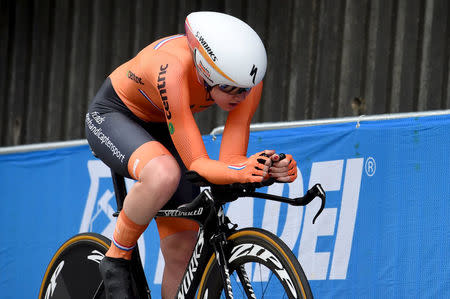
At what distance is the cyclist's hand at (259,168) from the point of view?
3.06m

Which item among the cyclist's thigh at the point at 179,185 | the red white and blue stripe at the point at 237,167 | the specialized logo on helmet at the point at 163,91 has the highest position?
the specialized logo on helmet at the point at 163,91

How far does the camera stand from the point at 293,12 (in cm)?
668

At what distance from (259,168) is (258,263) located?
0.47m

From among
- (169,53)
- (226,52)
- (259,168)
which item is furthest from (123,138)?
(259,168)

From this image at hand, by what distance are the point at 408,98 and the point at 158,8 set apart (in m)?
2.74

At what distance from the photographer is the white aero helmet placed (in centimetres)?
324

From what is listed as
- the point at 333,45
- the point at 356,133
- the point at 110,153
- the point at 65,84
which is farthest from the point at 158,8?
the point at 110,153

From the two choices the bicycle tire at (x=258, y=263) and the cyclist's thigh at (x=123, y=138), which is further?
the cyclist's thigh at (x=123, y=138)

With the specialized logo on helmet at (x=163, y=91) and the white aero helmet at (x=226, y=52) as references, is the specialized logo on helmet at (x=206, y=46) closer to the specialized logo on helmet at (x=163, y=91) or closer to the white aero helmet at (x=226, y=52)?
the white aero helmet at (x=226, y=52)

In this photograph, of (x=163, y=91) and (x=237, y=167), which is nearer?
(x=237, y=167)

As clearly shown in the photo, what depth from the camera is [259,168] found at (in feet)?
10.1

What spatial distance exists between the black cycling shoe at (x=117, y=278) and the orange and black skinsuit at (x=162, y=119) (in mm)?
372

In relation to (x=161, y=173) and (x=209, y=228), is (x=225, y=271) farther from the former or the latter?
(x=161, y=173)

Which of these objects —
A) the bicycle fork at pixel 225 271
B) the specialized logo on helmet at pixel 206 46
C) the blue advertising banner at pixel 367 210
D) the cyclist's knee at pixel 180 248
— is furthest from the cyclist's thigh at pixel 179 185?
the blue advertising banner at pixel 367 210
